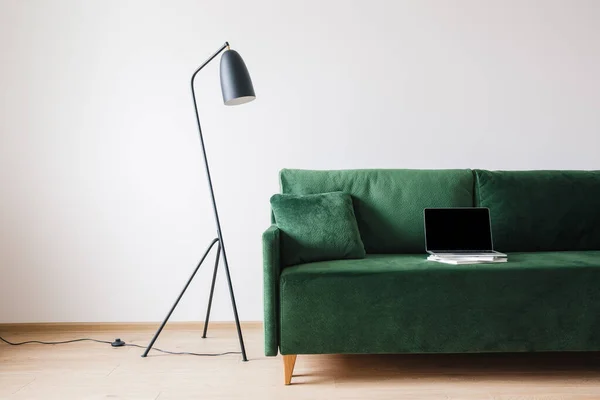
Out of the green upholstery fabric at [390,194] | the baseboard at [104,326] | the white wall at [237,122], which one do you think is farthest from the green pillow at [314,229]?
the baseboard at [104,326]

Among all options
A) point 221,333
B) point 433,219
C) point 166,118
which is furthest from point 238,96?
point 221,333

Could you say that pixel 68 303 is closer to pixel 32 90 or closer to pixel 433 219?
pixel 32 90

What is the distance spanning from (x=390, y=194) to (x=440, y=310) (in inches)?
31.0

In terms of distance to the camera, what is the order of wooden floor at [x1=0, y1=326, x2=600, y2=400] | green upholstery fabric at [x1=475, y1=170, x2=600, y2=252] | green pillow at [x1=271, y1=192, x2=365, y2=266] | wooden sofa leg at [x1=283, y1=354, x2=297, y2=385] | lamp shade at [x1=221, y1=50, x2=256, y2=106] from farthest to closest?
1. green upholstery fabric at [x1=475, y1=170, x2=600, y2=252]
2. lamp shade at [x1=221, y1=50, x2=256, y2=106]
3. green pillow at [x1=271, y1=192, x2=365, y2=266]
4. wooden sofa leg at [x1=283, y1=354, x2=297, y2=385]
5. wooden floor at [x1=0, y1=326, x2=600, y2=400]

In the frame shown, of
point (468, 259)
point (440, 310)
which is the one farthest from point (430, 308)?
point (468, 259)

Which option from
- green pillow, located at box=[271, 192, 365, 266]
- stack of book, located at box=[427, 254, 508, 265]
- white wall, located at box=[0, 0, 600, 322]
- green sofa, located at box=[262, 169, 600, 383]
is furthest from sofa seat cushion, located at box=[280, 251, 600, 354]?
white wall, located at box=[0, 0, 600, 322]

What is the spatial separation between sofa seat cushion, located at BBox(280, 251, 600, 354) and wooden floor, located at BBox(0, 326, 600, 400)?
148 mm

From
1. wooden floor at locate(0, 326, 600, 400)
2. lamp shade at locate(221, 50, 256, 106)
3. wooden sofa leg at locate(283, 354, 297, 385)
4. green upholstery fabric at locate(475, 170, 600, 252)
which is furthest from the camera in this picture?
green upholstery fabric at locate(475, 170, 600, 252)

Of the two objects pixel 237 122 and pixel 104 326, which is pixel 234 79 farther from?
pixel 104 326

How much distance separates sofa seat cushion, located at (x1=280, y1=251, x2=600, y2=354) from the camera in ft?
7.45

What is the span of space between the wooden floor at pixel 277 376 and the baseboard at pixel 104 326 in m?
0.33

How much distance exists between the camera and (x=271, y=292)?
2291 millimetres

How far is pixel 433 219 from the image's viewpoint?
8.92ft

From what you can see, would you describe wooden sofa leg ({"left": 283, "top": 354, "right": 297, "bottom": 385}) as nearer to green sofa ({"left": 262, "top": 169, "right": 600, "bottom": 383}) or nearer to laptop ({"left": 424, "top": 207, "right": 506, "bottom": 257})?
green sofa ({"left": 262, "top": 169, "right": 600, "bottom": 383})
